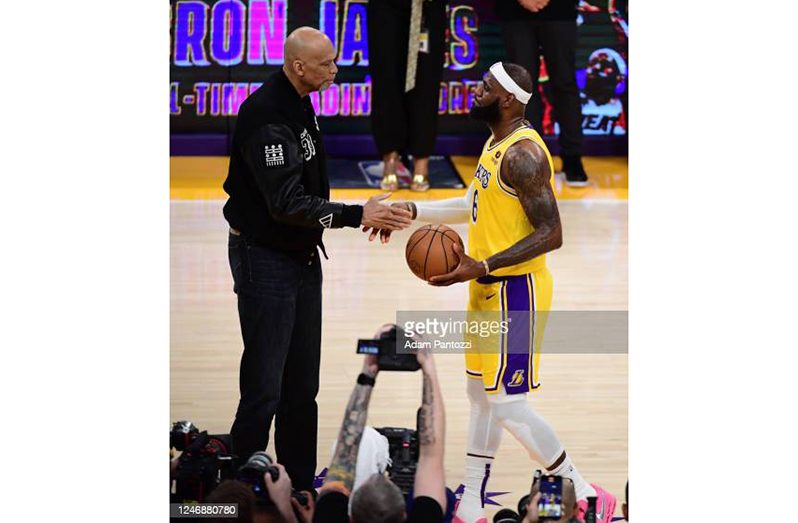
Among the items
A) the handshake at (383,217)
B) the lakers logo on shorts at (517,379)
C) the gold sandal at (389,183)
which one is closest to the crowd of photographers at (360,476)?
the lakers logo on shorts at (517,379)

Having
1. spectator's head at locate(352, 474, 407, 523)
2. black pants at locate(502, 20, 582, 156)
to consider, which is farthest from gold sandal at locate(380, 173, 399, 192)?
spectator's head at locate(352, 474, 407, 523)

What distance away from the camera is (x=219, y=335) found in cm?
752

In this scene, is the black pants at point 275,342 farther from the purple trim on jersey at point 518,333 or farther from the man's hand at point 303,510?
the purple trim on jersey at point 518,333

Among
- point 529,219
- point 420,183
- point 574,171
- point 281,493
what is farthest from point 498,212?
point 574,171

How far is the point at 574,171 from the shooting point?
966cm

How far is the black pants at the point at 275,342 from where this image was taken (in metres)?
6.39

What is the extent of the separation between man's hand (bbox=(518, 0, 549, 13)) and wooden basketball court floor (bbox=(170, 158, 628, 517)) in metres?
1.33

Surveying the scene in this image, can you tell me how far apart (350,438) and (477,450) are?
2.10 feet

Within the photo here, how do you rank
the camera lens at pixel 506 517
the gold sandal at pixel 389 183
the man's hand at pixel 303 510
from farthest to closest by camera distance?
1. the gold sandal at pixel 389 183
2. the camera lens at pixel 506 517
3. the man's hand at pixel 303 510

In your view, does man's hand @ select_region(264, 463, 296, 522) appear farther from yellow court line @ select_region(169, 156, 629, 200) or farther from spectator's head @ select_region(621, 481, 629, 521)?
yellow court line @ select_region(169, 156, 629, 200)

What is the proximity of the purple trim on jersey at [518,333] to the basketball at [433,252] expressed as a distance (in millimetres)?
359

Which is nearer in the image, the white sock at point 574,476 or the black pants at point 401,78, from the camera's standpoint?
the white sock at point 574,476

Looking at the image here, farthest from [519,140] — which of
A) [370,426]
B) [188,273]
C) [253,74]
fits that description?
[253,74]

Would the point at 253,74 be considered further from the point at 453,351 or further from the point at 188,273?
the point at 453,351
